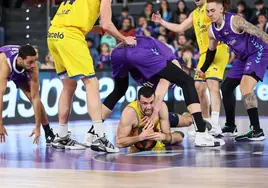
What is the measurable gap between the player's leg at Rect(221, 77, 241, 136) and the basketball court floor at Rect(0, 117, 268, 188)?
3.51 ft

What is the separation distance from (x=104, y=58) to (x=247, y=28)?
8750 millimetres

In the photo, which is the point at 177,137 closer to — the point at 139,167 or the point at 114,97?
the point at 114,97

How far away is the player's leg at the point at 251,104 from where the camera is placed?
10953 millimetres

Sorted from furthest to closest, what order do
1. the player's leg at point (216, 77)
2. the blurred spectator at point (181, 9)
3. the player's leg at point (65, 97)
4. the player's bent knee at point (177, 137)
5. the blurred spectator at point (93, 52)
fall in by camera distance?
the blurred spectator at point (181, 9) < the blurred spectator at point (93, 52) < the player's leg at point (216, 77) < the player's bent knee at point (177, 137) < the player's leg at point (65, 97)

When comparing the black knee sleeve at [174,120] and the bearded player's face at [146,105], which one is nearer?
the bearded player's face at [146,105]

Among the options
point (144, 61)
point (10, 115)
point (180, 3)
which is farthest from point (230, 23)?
point (180, 3)

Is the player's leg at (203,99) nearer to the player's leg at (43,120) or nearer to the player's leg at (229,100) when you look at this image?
the player's leg at (229,100)

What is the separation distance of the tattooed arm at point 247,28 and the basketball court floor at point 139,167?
143 cm

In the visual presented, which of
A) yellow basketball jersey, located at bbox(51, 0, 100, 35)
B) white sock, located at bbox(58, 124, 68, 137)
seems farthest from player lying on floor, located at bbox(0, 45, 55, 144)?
yellow basketball jersey, located at bbox(51, 0, 100, 35)

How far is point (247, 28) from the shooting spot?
10.4 m

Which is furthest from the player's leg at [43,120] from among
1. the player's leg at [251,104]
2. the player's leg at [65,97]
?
the player's leg at [251,104]

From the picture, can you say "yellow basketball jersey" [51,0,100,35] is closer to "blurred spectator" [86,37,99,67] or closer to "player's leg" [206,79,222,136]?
"player's leg" [206,79,222,136]

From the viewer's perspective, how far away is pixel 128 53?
10078 mm

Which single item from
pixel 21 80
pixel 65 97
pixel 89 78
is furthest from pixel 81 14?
pixel 21 80
